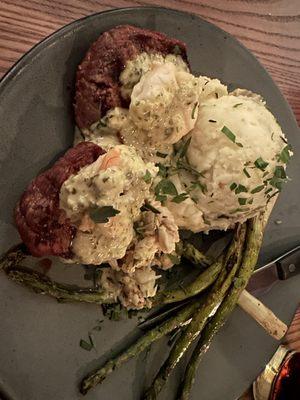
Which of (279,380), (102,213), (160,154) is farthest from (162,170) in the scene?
(279,380)

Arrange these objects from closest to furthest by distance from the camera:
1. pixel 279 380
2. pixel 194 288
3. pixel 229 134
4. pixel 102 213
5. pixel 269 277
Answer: pixel 102 213, pixel 229 134, pixel 194 288, pixel 269 277, pixel 279 380

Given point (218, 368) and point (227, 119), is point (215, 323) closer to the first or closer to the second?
point (218, 368)

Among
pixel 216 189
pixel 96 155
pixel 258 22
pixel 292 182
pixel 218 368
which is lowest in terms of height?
pixel 218 368

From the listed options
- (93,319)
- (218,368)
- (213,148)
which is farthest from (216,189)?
(218,368)

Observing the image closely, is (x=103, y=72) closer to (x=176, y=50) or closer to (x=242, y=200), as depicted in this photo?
(x=176, y=50)

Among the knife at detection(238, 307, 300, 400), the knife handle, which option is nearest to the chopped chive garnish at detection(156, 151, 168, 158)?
the knife handle

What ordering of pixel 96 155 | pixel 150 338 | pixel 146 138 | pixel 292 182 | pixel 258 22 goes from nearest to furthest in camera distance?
pixel 96 155, pixel 146 138, pixel 150 338, pixel 292 182, pixel 258 22

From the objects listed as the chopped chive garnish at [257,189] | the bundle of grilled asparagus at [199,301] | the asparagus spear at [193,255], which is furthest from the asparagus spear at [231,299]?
the chopped chive garnish at [257,189]
